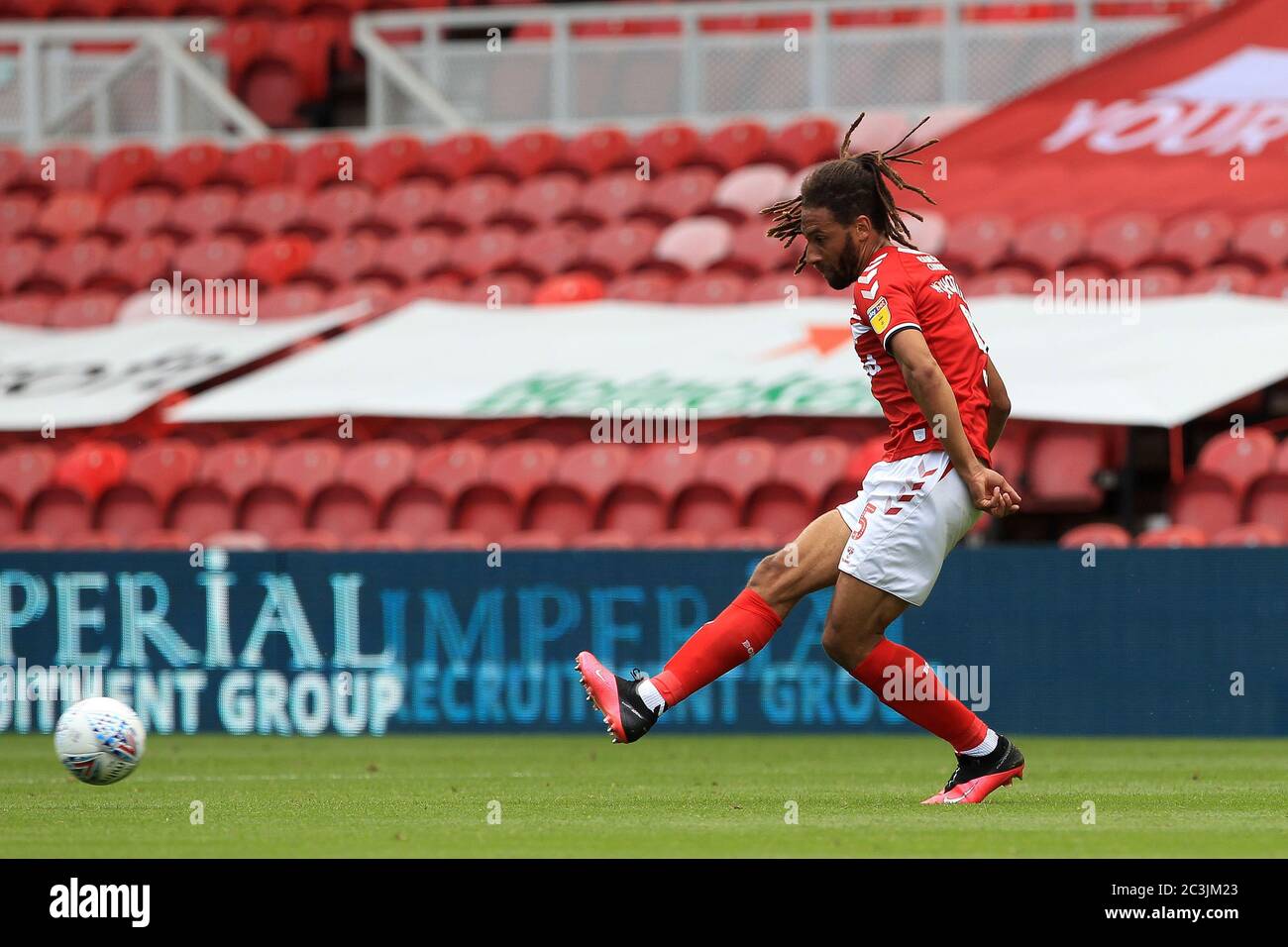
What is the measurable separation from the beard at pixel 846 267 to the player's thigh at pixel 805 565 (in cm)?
73

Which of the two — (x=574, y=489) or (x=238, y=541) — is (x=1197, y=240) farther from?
(x=238, y=541)

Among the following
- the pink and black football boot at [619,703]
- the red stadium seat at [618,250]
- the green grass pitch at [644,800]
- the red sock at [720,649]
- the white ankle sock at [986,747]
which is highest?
the red stadium seat at [618,250]

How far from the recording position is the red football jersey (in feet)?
20.3

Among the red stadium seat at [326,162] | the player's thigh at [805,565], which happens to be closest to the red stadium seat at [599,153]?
the red stadium seat at [326,162]

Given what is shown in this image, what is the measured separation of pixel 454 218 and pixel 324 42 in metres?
3.38

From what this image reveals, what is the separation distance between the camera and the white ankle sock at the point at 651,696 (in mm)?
6281

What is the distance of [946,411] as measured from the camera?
6.06 m

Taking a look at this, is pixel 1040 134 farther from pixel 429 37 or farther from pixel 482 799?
pixel 482 799

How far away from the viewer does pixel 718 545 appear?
11070 mm

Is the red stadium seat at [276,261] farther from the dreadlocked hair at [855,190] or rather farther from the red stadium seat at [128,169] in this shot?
the dreadlocked hair at [855,190]

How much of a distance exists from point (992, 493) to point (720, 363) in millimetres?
6354

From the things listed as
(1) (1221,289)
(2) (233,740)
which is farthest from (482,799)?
(1) (1221,289)

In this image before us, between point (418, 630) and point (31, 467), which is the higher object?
point (31, 467)

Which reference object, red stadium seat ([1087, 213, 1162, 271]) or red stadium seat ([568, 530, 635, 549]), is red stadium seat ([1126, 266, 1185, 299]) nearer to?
red stadium seat ([1087, 213, 1162, 271])
